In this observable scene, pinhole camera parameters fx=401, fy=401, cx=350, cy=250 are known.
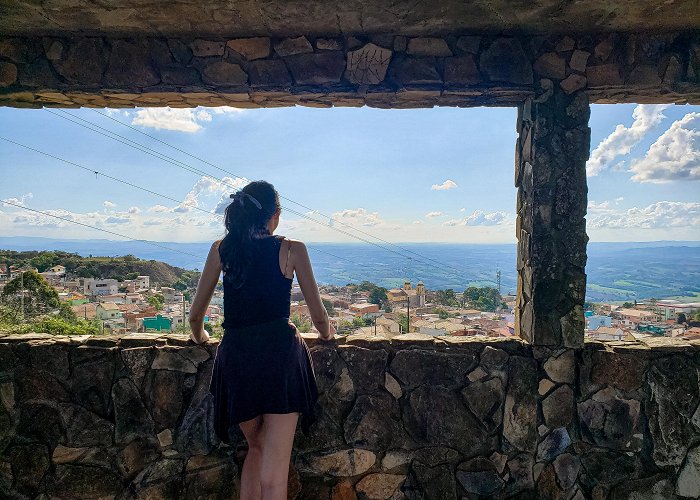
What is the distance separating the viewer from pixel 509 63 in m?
2.28

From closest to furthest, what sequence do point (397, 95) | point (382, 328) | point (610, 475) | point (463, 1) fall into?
point (463, 1), point (610, 475), point (397, 95), point (382, 328)

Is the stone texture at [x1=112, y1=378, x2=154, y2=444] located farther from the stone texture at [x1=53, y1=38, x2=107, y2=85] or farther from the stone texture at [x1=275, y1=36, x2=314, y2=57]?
the stone texture at [x1=275, y1=36, x2=314, y2=57]

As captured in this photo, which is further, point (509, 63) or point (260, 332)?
point (509, 63)

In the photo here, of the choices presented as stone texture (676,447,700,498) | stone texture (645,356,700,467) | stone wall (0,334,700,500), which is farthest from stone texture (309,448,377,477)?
stone texture (676,447,700,498)

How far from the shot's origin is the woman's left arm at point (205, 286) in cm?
174

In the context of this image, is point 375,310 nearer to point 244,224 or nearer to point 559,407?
point 559,407

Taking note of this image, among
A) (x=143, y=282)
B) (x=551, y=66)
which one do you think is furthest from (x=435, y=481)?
(x=143, y=282)

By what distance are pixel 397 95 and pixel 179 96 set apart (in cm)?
130

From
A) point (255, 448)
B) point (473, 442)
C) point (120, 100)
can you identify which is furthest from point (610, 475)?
point (120, 100)

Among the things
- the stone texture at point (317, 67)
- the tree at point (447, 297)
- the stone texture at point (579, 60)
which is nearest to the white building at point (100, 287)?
the stone texture at point (317, 67)

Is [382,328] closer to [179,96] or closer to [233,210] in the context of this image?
[233,210]

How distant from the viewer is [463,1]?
1.91 meters

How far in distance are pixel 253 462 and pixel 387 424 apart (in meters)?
0.79

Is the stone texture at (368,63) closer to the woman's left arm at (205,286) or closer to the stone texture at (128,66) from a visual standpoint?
the stone texture at (128,66)
